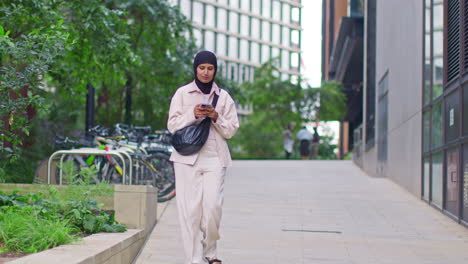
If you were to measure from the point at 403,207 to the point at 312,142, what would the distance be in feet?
63.8

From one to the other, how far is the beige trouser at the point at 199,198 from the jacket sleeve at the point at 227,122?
0.42 feet

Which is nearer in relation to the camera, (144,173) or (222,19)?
(144,173)

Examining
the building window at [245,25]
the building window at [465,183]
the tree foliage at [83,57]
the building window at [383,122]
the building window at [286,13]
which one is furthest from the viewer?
the building window at [286,13]

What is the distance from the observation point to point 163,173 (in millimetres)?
11461

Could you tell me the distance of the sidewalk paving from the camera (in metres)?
7.17

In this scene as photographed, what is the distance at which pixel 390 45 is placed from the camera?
17000 millimetres

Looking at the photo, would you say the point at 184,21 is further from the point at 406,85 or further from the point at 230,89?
the point at 406,85

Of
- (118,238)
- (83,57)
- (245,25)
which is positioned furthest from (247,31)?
(118,238)

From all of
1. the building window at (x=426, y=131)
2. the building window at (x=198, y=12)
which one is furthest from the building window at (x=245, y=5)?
the building window at (x=426, y=131)

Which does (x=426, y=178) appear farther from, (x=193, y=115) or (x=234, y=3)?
(x=234, y=3)

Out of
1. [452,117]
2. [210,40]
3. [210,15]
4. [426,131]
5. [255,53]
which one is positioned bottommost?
[426,131]

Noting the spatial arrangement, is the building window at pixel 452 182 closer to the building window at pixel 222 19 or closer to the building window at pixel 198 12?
the building window at pixel 198 12

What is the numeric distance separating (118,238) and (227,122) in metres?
1.45

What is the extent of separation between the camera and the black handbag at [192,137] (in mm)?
5828
